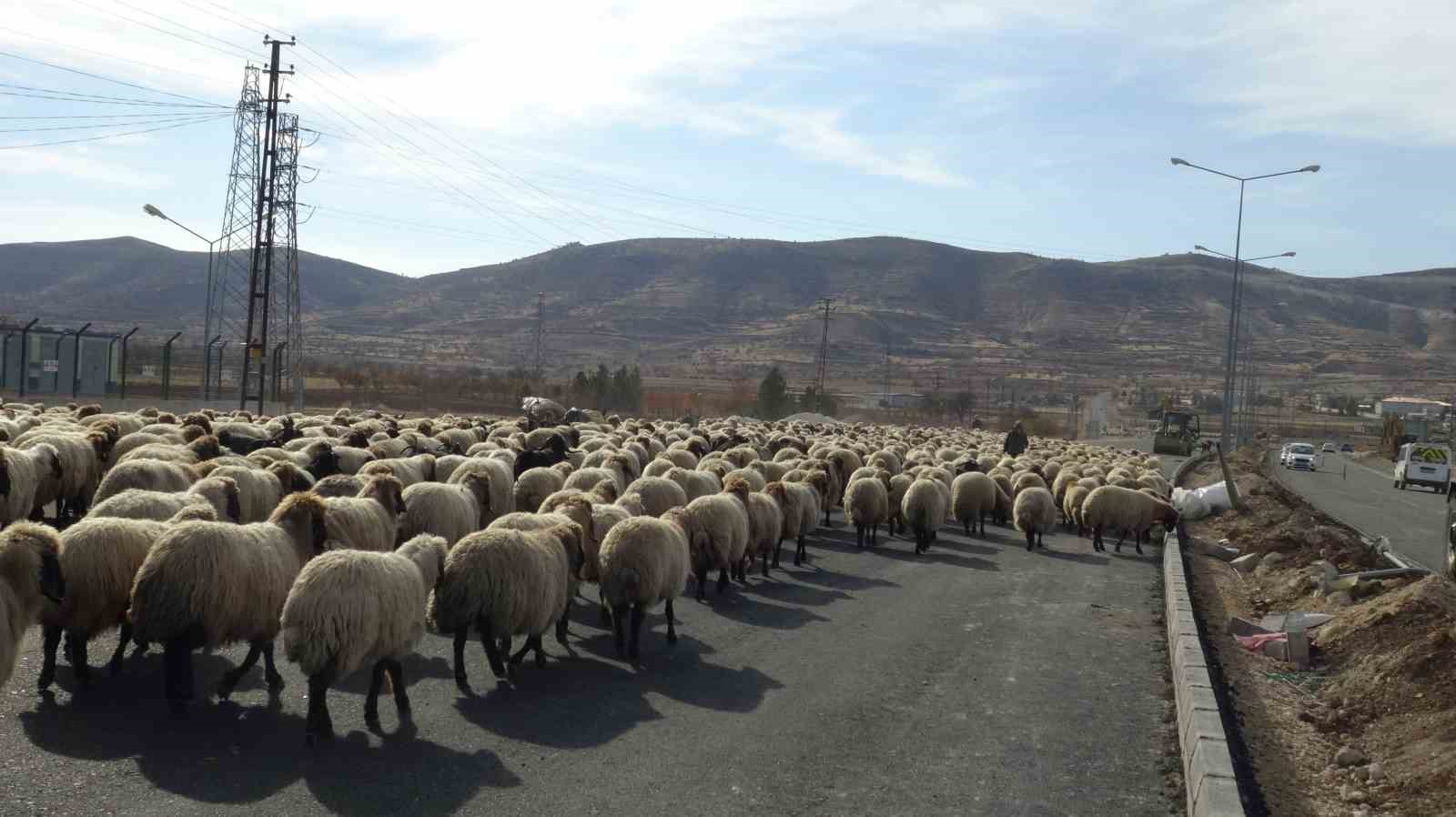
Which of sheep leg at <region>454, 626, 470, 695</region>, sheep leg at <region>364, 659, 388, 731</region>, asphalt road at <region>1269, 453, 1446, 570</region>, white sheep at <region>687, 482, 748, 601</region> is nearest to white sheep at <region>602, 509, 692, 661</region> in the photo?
sheep leg at <region>454, 626, 470, 695</region>

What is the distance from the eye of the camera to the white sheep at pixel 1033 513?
72.4ft

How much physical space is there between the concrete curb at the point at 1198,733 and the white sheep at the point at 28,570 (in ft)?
25.0

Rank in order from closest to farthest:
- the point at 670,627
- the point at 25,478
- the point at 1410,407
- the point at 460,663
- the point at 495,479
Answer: the point at 460,663 → the point at 670,627 → the point at 25,478 → the point at 495,479 → the point at 1410,407

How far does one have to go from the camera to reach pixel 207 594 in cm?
823

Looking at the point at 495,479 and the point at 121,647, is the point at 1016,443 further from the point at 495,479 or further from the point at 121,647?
the point at 121,647

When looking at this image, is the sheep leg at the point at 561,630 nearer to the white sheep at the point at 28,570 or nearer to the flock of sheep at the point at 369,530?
the flock of sheep at the point at 369,530

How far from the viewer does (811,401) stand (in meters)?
80.9

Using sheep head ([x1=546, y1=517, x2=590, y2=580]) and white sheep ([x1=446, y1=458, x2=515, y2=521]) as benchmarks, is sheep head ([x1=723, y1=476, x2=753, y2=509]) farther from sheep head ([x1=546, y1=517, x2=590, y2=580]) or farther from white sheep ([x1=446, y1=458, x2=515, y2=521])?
sheep head ([x1=546, y1=517, x2=590, y2=580])

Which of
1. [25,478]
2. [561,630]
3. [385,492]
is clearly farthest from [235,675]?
[25,478]

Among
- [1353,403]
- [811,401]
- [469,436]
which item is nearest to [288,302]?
[469,436]

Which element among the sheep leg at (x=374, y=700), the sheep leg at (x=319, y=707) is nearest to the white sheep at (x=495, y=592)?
the sheep leg at (x=374, y=700)

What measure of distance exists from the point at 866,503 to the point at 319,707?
1416 cm

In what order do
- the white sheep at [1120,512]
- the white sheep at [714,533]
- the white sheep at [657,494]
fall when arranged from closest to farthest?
1. the white sheep at [714,533]
2. the white sheep at [657,494]
3. the white sheep at [1120,512]

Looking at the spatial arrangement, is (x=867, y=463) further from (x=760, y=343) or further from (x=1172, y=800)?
(x=760, y=343)
